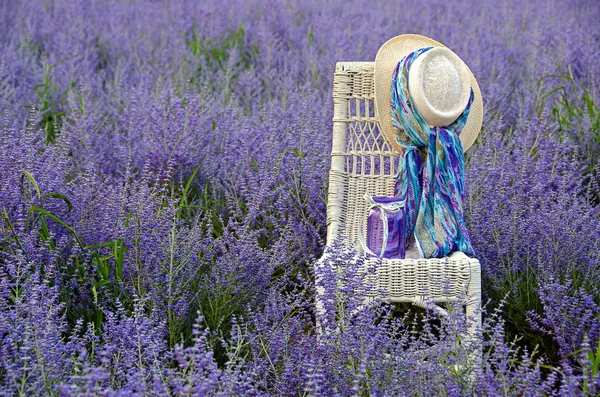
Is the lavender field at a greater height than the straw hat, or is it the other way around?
the straw hat

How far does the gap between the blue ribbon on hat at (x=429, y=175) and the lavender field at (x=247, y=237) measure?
30 centimetres

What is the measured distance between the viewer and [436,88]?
2.71 meters

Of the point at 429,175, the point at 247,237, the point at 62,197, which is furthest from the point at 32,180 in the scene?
the point at 429,175

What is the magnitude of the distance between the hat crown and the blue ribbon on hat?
38 mm

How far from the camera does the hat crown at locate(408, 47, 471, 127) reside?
271 cm

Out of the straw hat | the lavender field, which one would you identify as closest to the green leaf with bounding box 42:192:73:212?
the lavender field

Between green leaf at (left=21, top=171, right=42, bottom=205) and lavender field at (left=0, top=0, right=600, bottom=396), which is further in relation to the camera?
green leaf at (left=21, top=171, right=42, bottom=205)

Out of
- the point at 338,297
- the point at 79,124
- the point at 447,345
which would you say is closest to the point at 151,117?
the point at 79,124

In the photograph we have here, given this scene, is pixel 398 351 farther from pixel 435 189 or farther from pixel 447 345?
pixel 435 189

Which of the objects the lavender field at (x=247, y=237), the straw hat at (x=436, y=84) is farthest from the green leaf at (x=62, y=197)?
the straw hat at (x=436, y=84)

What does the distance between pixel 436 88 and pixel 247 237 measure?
88 centimetres

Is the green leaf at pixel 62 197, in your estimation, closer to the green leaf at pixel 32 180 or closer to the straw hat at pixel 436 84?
the green leaf at pixel 32 180

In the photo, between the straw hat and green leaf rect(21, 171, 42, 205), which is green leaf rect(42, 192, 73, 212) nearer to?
green leaf rect(21, 171, 42, 205)

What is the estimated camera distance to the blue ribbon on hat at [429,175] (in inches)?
107
